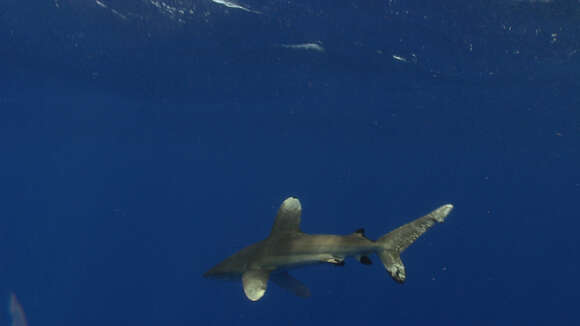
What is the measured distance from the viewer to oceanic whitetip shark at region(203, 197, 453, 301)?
5.38 m

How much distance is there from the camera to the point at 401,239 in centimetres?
573

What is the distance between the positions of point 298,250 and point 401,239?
1.39 meters

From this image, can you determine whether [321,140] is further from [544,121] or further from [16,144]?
[16,144]

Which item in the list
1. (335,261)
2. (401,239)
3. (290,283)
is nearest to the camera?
(335,261)

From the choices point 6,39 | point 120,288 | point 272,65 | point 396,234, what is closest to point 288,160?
point 120,288

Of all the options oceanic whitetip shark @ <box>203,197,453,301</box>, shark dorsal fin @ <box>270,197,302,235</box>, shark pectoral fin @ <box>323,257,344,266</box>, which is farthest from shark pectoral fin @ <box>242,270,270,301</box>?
shark pectoral fin @ <box>323,257,344,266</box>

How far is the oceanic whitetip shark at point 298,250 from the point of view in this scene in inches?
212

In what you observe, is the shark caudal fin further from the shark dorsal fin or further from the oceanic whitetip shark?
the shark dorsal fin

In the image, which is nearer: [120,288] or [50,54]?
[50,54]

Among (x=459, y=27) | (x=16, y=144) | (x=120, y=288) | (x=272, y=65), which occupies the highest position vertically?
(x=459, y=27)

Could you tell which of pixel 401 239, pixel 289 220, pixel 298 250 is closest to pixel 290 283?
pixel 298 250

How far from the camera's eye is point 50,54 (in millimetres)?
20859

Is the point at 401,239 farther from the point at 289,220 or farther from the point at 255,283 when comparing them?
the point at 255,283

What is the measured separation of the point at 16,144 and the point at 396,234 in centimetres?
6583
